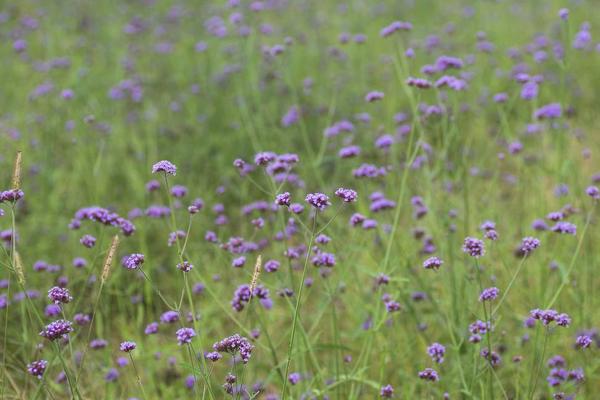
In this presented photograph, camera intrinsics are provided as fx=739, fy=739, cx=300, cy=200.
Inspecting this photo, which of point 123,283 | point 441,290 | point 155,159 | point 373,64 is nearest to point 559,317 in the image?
point 441,290

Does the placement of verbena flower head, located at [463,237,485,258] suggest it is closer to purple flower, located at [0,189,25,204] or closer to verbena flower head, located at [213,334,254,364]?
verbena flower head, located at [213,334,254,364]

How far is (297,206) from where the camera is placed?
9.42 ft

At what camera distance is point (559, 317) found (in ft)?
7.30

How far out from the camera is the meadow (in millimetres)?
2736

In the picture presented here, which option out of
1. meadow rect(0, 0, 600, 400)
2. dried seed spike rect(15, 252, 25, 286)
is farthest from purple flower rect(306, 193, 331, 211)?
dried seed spike rect(15, 252, 25, 286)

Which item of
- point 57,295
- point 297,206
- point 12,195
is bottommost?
point 297,206

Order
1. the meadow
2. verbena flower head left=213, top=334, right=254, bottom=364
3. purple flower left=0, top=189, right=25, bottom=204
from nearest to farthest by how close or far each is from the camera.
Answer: verbena flower head left=213, top=334, right=254, bottom=364
purple flower left=0, top=189, right=25, bottom=204
the meadow

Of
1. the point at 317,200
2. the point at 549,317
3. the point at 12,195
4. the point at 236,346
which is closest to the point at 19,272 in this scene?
the point at 12,195

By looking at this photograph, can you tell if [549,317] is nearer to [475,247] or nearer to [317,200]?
[475,247]

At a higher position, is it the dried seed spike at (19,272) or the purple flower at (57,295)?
the dried seed spike at (19,272)

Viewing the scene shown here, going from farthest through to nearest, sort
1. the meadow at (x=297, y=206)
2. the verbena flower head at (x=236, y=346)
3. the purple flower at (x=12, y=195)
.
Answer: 1. the meadow at (x=297, y=206)
2. the purple flower at (x=12, y=195)
3. the verbena flower head at (x=236, y=346)

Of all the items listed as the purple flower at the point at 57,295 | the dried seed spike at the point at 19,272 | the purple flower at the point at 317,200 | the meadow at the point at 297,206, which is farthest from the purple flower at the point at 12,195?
the purple flower at the point at 317,200

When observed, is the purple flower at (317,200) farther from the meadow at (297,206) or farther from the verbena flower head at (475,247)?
the verbena flower head at (475,247)

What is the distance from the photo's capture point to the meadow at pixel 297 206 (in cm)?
274
